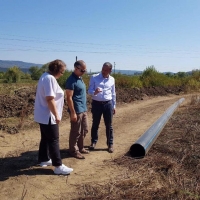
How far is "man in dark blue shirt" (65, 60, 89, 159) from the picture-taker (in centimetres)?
433

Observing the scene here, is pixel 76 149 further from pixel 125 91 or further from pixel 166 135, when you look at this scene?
pixel 125 91

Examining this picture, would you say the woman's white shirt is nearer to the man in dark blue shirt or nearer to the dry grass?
the man in dark blue shirt

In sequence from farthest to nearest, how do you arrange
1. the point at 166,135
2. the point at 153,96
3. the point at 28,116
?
the point at 153,96
the point at 28,116
the point at 166,135

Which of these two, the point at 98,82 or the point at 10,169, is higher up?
the point at 98,82

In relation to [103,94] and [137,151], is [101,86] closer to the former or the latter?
[103,94]

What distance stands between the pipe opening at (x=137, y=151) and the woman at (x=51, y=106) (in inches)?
54.1

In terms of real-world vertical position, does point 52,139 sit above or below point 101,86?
below

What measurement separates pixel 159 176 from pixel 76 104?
1.72 m

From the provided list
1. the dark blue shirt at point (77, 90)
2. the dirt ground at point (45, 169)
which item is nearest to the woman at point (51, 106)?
the dirt ground at point (45, 169)

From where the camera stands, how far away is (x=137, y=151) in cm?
Answer: 503

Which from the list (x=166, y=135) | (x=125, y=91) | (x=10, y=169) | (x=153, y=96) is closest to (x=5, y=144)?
(x=10, y=169)

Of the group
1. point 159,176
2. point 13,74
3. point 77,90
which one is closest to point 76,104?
point 77,90

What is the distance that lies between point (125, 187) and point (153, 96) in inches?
512

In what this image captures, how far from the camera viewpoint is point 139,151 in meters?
5.00
